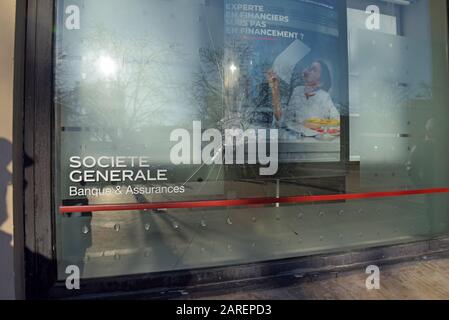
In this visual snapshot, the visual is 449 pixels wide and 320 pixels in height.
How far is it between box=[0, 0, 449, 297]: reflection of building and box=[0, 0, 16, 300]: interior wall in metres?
0.11

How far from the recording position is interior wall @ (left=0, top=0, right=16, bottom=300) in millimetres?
2178

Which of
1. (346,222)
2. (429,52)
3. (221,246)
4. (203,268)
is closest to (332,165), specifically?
(346,222)

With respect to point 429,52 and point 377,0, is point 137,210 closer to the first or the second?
point 377,0

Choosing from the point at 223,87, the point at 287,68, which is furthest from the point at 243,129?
the point at 287,68

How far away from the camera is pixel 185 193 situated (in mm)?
2795

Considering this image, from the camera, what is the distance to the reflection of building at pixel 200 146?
253 cm

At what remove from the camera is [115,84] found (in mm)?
2697

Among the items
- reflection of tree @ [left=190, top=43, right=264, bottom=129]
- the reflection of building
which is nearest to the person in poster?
the reflection of building

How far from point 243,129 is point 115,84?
52.1 inches

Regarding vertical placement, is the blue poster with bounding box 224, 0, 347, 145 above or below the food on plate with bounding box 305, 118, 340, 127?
→ above

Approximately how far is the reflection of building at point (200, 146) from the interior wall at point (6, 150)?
4.3 inches

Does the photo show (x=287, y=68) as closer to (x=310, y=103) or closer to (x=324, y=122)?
(x=310, y=103)

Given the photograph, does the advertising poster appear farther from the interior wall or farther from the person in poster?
the interior wall

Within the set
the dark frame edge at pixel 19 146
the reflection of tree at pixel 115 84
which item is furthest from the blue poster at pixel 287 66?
the dark frame edge at pixel 19 146
